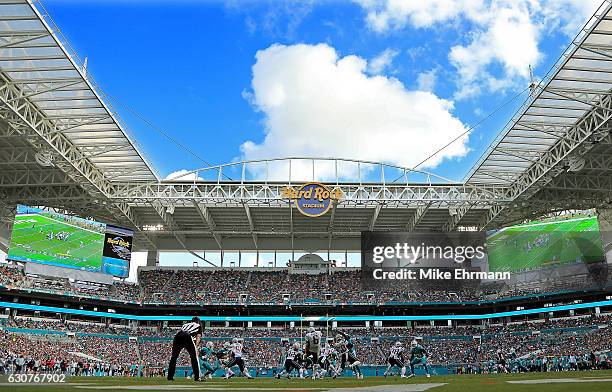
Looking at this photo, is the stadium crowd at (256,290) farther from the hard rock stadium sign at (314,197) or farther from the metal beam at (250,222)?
the hard rock stadium sign at (314,197)

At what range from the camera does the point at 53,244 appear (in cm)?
5134

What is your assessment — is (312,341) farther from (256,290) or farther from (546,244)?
(256,290)

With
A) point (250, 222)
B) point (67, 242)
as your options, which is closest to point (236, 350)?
point (250, 222)

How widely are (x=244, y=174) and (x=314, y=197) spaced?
6261 mm

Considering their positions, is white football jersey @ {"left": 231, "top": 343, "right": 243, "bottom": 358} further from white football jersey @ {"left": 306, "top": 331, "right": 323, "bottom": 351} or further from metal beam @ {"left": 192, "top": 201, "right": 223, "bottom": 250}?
metal beam @ {"left": 192, "top": 201, "right": 223, "bottom": 250}

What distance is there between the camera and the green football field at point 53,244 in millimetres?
49397

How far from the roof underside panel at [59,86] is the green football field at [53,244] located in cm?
1664

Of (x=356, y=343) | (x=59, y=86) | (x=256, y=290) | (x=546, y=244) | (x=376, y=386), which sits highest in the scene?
(x=59, y=86)

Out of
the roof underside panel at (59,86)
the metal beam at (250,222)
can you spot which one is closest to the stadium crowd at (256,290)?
the metal beam at (250,222)

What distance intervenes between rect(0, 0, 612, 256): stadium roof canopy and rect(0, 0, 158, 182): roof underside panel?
7 centimetres

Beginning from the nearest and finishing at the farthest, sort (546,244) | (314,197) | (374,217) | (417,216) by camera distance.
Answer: (314,197), (417,216), (374,217), (546,244)

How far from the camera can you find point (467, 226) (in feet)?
172

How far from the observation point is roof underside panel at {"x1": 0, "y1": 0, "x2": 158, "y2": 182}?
2353cm

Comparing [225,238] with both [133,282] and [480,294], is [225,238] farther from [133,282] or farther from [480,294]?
[480,294]
